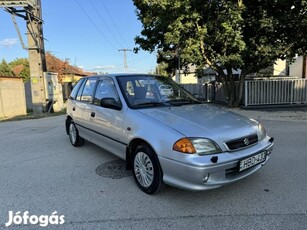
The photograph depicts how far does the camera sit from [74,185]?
3926 mm

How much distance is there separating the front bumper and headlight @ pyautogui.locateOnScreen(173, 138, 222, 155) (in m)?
0.09

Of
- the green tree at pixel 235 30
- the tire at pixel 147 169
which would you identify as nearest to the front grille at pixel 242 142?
the tire at pixel 147 169

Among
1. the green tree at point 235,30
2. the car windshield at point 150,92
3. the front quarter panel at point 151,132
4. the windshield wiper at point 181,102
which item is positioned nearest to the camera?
the front quarter panel at point 151,132

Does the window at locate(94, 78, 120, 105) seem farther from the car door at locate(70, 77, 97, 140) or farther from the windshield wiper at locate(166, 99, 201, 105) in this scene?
the windshield wiper at locate(166, 99, 201, 105)

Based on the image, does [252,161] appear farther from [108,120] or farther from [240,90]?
[240,90]

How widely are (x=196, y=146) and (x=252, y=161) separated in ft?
2.82

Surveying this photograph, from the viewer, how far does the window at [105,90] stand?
14.2 feet

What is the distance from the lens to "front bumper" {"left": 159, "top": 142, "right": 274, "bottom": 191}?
9.54ft

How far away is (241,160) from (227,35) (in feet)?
27.1

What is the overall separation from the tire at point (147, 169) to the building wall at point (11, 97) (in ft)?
47.2

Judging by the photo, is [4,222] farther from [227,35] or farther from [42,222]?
[227,35]

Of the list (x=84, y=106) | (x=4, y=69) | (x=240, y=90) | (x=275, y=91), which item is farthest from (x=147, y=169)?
(x=4, y=69)

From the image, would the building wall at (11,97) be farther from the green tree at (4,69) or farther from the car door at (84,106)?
the green tree at (4,69)

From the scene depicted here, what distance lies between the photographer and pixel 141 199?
343 centimetres
